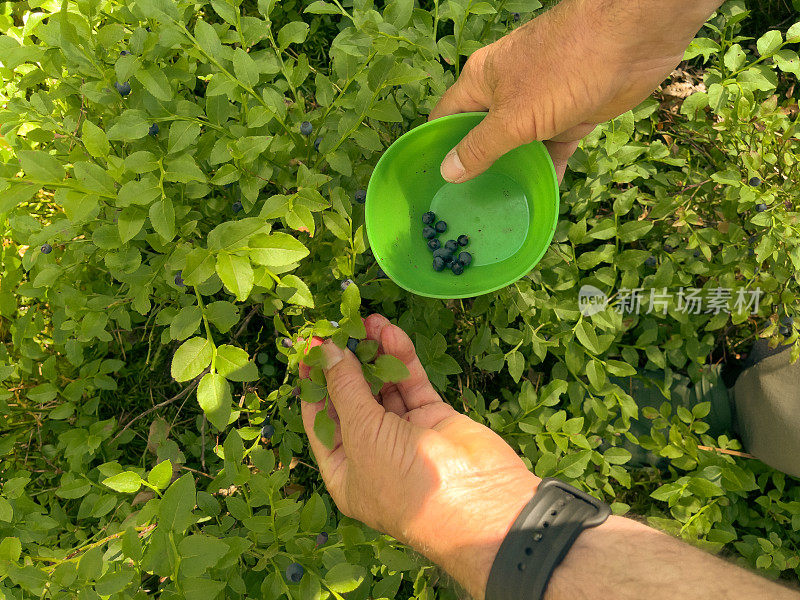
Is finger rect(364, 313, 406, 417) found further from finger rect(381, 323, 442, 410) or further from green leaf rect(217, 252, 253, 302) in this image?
green leaf rect(217, 252, 253, 302)

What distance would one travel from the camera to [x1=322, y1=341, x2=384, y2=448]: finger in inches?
51.7

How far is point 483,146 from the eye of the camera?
1.51 m

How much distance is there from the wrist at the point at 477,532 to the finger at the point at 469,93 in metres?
1.04

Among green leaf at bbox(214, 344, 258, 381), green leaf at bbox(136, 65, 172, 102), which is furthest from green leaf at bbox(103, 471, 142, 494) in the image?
green leaf at bbox(136, 65, 172, 102)

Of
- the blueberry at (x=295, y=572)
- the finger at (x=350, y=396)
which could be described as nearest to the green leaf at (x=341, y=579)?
the blueberry at (x=295, y=572)

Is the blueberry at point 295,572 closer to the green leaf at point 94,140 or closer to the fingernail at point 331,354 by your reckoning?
the fingernail at point 331,354

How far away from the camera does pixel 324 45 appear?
8.38ft

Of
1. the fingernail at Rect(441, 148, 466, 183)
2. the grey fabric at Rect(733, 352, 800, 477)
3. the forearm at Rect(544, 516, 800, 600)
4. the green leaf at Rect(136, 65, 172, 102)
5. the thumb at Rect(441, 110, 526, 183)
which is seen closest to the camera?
the forearm at Rect(544, 516, 800, 600)

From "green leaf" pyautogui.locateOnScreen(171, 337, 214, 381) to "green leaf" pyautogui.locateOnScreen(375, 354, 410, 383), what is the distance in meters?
0.39

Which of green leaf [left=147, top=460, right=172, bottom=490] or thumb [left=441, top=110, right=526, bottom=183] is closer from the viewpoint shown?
green leaf [left=147, top=460, right=172, bottom=490]

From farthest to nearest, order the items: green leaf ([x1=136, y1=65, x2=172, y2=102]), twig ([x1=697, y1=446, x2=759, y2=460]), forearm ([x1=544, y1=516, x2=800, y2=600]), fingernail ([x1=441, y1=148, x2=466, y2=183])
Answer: twig ([x1=697, y1=446, x2=759, y2=460]), fingernail ([x1=441, y1=148, x2=466, y2=183]), green leaf ([x1=136, y1=65, x2=172, y2=102]), forearm ([x1=544, y1=516, x2=800, y2=600])

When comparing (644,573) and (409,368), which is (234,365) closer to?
(409,368)

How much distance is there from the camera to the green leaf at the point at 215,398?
1.17 meters

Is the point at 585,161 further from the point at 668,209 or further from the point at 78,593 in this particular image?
the point at 78,593
